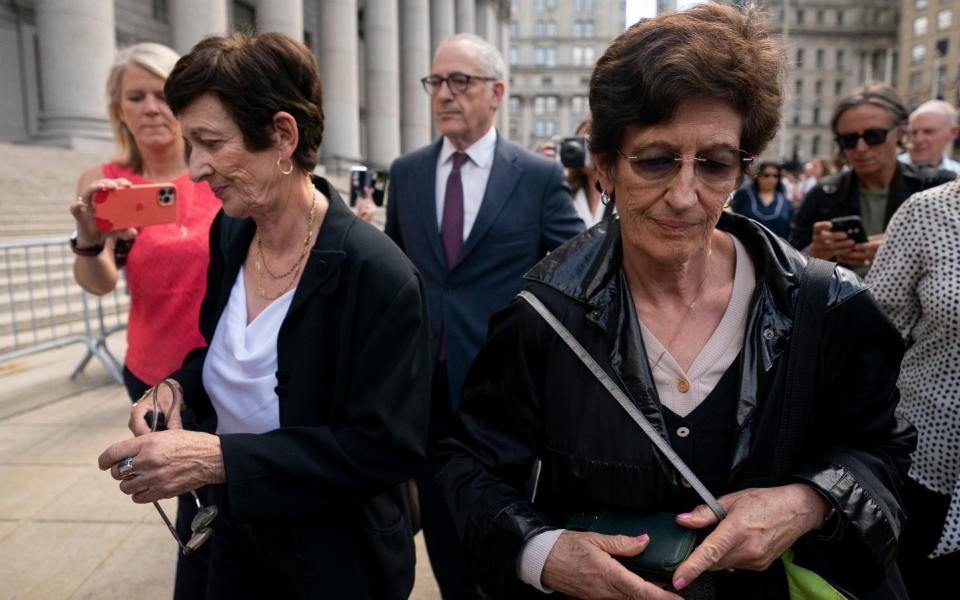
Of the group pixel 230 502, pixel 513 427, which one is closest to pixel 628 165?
pixel 513 427

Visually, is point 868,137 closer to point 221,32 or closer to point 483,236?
point 483,236

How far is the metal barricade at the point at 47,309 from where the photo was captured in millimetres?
6855

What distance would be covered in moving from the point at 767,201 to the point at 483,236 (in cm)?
715

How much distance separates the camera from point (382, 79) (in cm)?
2948

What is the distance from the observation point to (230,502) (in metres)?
1.69

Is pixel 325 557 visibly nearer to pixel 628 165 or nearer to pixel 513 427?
pixel 513 427

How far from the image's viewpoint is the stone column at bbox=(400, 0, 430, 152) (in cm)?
3231

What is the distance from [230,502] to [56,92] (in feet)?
52.1

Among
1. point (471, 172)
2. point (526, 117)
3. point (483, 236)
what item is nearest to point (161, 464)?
point (483, 236)

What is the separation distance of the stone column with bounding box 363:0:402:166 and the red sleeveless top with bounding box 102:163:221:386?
27.1 meters

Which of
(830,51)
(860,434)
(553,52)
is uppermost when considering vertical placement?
(553,52)

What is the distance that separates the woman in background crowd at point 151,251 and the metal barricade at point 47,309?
404 cm

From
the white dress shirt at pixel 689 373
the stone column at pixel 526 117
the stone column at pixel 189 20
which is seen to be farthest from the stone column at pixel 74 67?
the stone column at pixel 526 117

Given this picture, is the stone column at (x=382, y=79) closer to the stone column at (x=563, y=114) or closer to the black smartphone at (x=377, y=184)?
the black smartphone at (x=377, y=184)
